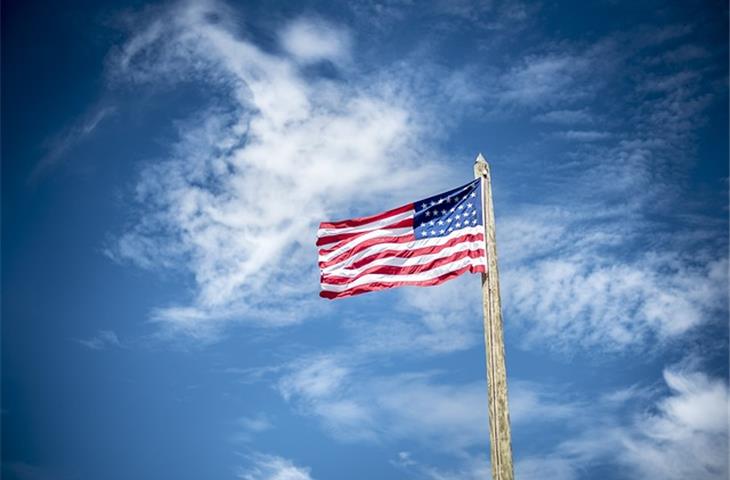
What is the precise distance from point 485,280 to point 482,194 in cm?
171

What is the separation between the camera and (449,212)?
35.3 feet

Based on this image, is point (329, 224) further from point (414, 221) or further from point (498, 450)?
point (498, 450)

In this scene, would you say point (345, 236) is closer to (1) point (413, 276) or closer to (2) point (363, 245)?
(2) point (363, 245)

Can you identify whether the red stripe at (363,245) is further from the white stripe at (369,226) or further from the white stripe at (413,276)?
the white stripe at (413,276)

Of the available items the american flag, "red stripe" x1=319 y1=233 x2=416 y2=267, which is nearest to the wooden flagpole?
the american flag

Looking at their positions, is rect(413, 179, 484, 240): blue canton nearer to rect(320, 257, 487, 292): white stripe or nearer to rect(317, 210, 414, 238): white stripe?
rect(317, 210, 414, 238): white stripe

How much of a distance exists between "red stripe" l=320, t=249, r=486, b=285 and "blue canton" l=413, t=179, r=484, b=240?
0.55 m

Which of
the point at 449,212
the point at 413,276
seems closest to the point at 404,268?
the point at 413,276

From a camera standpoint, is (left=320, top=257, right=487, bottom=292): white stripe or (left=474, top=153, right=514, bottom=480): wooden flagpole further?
(left=320, top=257, right=487, bottom=292): white stripe

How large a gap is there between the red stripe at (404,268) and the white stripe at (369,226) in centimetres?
85

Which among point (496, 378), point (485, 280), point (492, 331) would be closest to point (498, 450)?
point (496, 378)

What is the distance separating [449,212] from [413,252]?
1021 millimetres

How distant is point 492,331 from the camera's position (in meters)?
8.81

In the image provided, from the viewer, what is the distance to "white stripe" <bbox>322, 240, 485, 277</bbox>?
10133 mm
